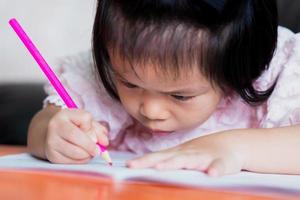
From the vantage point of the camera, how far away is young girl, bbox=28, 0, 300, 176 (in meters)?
0.79

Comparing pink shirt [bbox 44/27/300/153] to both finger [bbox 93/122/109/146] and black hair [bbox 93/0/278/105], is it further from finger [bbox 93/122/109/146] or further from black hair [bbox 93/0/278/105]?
finger [bbox 93/122/109/146]

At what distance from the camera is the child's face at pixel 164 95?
2.74 ft

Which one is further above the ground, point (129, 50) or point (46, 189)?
point (129, 50)

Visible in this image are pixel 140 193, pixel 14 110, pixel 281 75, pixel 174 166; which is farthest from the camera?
pixel 14 110

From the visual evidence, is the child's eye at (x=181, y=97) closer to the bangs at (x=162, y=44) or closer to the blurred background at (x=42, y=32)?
the bangs at (x=162, y=44)

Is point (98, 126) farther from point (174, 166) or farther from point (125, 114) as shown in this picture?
point (125, 114)

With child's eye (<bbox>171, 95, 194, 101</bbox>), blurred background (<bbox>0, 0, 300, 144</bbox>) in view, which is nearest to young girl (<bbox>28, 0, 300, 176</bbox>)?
child's eye (<bbox>171, 95, 194, 101</bbox>)

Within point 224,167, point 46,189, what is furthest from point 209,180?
point 46,189

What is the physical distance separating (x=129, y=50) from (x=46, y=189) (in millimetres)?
260

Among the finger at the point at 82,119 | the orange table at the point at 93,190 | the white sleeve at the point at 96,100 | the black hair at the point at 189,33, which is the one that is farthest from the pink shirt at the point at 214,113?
the orange table at the point at 93,190

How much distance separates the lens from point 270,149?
32.5 inches

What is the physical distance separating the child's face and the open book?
11 centimetres

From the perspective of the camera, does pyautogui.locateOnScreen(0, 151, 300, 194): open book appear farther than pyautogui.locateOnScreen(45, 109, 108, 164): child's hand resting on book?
No

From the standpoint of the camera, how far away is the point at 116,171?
2.34ft
